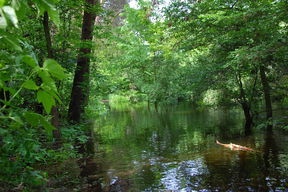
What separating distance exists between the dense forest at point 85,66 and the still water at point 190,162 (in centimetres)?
85

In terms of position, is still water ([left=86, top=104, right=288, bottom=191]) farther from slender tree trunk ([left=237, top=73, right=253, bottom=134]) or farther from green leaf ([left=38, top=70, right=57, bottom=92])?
green leaf ([left=38, top=70, right=57, bottom=92])

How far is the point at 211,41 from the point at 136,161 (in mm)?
6258

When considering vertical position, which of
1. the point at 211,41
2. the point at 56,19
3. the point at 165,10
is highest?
the point at 165,10

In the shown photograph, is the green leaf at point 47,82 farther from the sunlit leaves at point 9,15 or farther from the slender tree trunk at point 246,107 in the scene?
the slender tree trunk at point 246,107

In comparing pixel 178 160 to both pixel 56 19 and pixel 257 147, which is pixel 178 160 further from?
pixel 56 19

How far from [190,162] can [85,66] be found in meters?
4.22

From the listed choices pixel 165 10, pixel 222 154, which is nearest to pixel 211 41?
pixel 165 10

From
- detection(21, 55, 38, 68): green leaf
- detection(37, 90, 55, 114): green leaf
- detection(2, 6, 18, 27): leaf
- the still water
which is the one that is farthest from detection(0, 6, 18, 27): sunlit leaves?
the still water

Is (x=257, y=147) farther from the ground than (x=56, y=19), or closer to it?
closer to it

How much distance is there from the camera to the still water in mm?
5301

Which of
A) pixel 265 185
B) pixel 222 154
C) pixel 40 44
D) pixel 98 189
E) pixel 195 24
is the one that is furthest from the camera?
pixel 195 24

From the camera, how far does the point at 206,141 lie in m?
9.98

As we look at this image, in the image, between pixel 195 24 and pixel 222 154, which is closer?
pixel 222 154

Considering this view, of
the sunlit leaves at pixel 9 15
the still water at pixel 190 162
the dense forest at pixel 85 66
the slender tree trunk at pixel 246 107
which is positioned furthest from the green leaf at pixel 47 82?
the slender tree trunk at pixel 246 107
